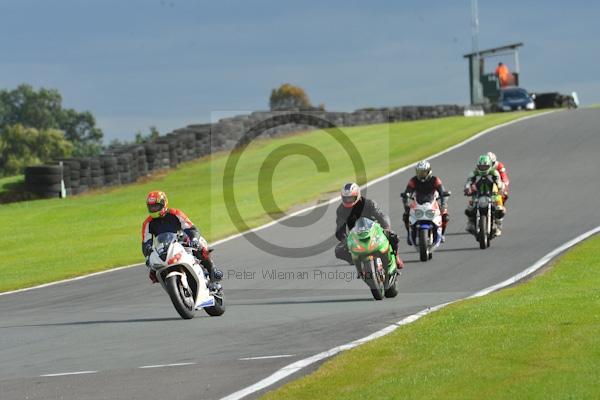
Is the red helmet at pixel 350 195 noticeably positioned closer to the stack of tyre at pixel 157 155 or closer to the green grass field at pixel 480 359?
the green grass field at pixel 480 359

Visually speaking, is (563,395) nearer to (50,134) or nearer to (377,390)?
(377,390)

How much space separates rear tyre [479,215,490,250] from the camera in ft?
73.8

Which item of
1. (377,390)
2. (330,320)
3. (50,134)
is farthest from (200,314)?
(50,134)

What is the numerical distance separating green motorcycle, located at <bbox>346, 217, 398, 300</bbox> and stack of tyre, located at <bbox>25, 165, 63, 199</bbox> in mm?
24063

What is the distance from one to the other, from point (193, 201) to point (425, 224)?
15.6 metres

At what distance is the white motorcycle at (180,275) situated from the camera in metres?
14.6

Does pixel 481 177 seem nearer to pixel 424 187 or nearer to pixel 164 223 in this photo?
pixel 424 187

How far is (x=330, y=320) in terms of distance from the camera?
14.1 m

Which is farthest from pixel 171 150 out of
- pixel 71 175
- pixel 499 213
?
pixel 499 213

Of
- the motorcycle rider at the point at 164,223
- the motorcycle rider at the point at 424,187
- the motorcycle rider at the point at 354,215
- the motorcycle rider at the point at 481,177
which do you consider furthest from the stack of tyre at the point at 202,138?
the motorcycle rider at the point at 164,223

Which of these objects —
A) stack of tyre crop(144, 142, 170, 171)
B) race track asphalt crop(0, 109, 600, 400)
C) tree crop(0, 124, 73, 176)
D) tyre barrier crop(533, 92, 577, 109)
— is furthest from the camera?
tree crop(0, 124, 73, 176)

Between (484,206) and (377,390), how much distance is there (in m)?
14.1

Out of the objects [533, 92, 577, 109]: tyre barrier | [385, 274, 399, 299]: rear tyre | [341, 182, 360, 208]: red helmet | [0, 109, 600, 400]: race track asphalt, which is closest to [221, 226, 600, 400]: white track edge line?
[0, 109, 600, 400]: race track asphalt

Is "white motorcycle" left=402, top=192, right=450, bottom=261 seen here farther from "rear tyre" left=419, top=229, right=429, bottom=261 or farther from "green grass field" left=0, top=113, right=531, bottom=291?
"green grass field" left=0, top=113, right=531, bottom=291
